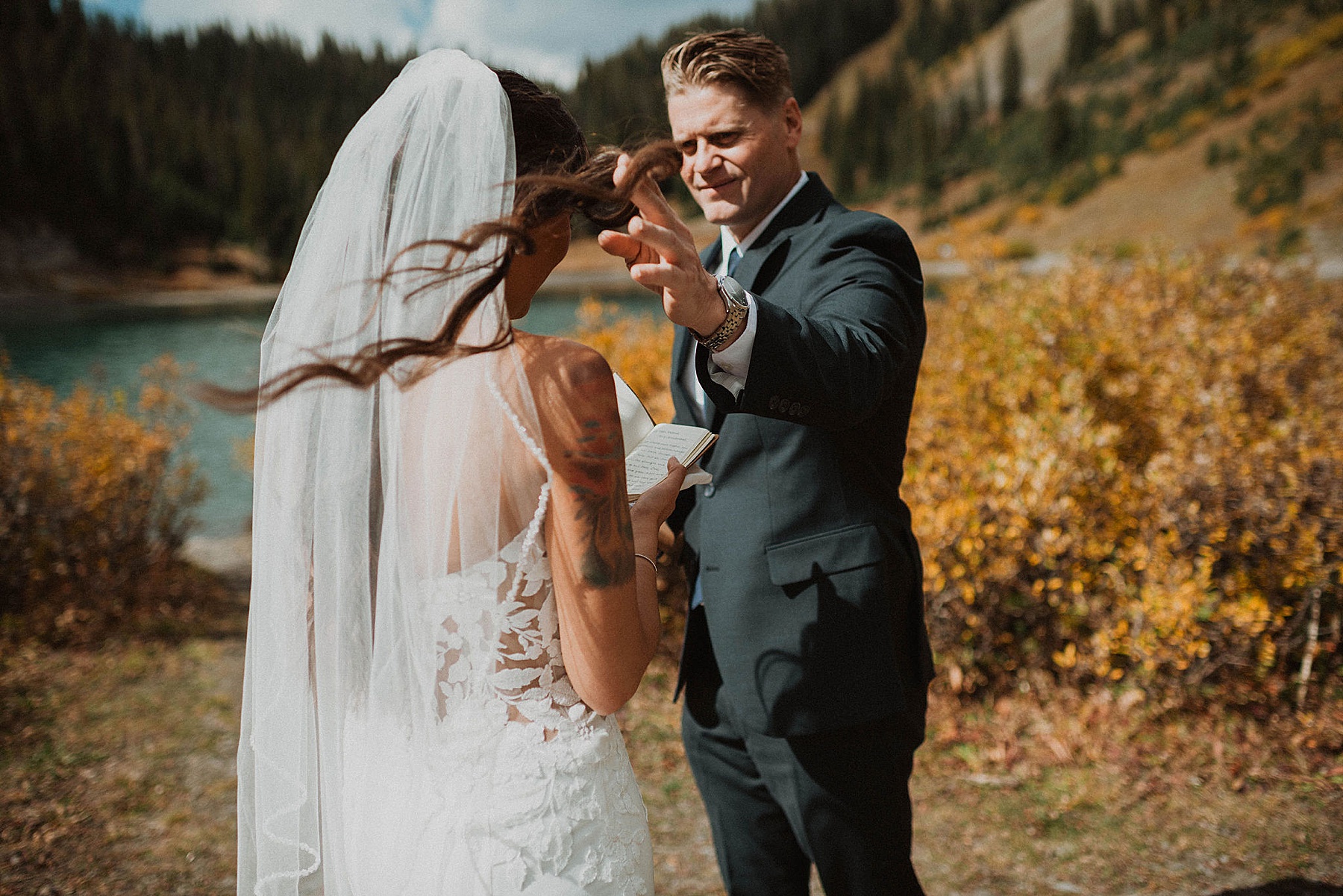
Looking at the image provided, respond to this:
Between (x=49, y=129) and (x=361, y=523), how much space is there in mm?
51884

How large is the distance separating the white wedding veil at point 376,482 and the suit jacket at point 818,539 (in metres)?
0.61

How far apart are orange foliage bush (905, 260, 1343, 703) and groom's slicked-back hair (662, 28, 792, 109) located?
206 centimetres

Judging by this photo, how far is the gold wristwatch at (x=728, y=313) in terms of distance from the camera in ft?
3.92

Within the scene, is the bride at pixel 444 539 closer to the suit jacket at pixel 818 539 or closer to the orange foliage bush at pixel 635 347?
the suit jacket at pixel 818 539

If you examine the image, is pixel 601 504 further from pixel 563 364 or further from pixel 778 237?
pixel 778 237

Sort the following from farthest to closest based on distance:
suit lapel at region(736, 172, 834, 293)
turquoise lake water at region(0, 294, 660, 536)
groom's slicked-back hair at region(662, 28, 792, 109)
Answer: turquoise lake water at region(0, 294, 660, 536) < groom's slicked-back hair at region(662, 28, 792, 109) < suit lapel at region(736, 172, 834, 293)

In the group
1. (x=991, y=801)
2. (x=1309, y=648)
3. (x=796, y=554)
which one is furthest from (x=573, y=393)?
(x=1309, y=648)

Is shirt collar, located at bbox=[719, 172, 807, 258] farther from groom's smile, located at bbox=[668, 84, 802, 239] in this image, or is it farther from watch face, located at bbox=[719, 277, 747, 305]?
watch face, located at bbox=[719, 277, 747, 305]

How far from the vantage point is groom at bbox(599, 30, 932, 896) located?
178 centimetres

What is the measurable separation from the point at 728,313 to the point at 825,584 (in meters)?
0.81

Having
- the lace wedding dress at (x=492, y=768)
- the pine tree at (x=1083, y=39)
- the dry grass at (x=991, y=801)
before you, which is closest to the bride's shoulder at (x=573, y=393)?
the lace wedding dress at (x=492, y=768)

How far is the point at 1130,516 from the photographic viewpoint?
11.5 ft

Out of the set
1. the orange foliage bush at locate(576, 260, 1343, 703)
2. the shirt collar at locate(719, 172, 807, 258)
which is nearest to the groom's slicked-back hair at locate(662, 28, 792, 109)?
the shirt collar at locate(719, 172, 807, 258)

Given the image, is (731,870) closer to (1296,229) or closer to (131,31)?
(1296,229)
